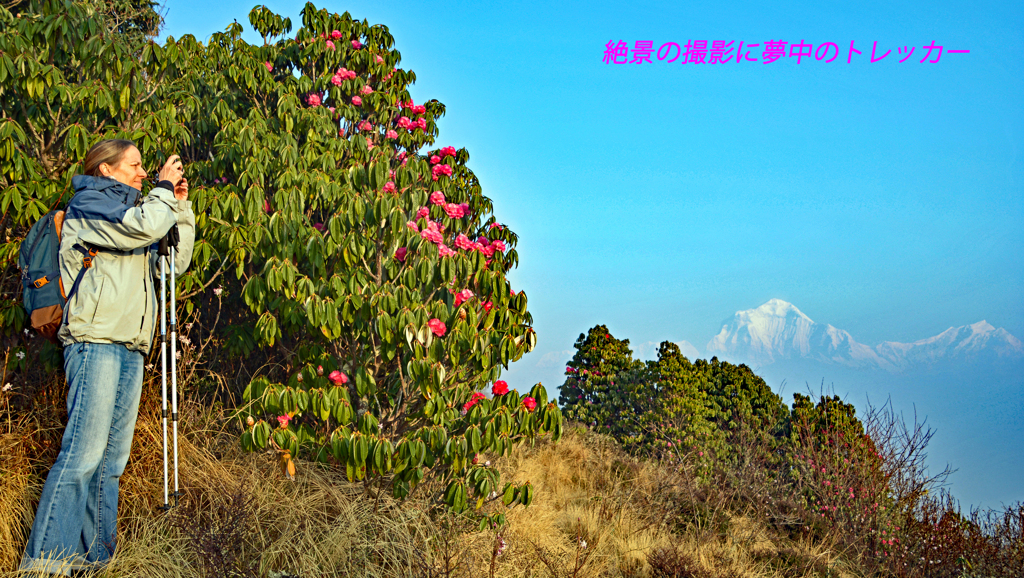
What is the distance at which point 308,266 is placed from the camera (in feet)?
14.7

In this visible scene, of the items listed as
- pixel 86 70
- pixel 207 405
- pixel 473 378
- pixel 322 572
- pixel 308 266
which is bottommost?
pixel 322 572

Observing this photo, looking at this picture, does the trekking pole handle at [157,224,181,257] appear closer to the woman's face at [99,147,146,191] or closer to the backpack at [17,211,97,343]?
the woman's face at [99,147,146,191]

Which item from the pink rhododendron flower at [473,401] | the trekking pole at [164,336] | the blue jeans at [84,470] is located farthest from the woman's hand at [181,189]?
the pink rhododendron flower at [473,401]

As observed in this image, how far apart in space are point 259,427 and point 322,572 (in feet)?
3.15

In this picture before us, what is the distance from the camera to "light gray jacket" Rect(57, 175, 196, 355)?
10.6 ft

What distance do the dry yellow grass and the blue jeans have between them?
0.20 metres

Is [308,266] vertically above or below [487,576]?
above

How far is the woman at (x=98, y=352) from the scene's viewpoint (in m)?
3.23

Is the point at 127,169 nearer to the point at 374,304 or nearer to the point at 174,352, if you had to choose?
the point at 174,352

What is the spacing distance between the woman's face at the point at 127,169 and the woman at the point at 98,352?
0.04 ft

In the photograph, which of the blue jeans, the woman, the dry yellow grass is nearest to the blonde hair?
the woman

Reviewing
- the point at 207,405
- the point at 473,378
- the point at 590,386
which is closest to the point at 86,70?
the point at 207,405

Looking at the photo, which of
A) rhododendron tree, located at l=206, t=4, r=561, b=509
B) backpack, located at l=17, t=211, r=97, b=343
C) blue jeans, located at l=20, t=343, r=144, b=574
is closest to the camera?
blue jeans, located at l=20, t=343, r=144, b=574

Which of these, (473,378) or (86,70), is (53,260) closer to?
(86,70)
